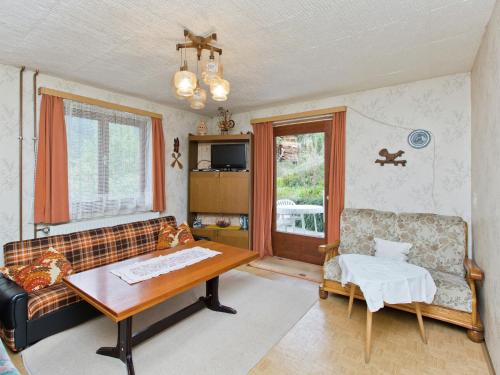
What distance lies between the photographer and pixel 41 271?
226 centimetres

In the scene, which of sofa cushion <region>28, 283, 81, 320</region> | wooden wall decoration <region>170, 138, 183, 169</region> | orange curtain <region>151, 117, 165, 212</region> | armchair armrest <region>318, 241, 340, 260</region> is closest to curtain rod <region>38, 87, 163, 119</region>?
orange curtain <region>151, 117, 165, 212</region>

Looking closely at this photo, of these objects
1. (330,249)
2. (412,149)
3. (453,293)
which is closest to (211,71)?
(330,249)

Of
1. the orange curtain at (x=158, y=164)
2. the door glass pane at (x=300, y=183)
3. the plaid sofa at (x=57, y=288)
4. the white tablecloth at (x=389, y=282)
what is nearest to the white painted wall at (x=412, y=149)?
the door glass pane at (x=300, y=183)

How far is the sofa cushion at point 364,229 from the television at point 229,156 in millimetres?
1867

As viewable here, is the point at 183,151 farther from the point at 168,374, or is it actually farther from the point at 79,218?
→ the point at 168,374

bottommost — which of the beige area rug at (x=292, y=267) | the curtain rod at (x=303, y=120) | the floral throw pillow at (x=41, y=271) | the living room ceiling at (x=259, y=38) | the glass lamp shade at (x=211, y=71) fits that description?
the beige area rug at (x=292, y=267)

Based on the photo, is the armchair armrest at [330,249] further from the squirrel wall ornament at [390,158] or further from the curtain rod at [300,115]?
the curtain rod at [300,115]

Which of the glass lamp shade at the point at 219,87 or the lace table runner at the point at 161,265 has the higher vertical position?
the glass lamp shade at the point at 219,87

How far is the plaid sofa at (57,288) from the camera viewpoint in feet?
6.33

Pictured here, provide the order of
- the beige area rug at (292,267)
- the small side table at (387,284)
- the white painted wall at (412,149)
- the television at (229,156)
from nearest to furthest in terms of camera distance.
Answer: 1. the small side table at (387,284)
2. the white painted wall at (412,149)
3. the beige area rug at (292,267)
4. the television at (229,156)

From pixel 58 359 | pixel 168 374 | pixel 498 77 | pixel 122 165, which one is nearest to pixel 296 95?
pixel 498 77

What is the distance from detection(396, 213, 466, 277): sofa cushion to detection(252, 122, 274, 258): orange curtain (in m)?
1.94

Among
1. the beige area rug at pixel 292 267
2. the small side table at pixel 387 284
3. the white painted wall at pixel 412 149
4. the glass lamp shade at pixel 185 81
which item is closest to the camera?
the glass lamp shade at pixel 185 81

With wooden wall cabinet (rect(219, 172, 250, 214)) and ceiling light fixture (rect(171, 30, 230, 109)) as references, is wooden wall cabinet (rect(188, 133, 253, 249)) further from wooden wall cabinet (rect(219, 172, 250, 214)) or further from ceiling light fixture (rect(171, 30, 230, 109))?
ceiling light fixture (rect(171, 30, 230, 109))
